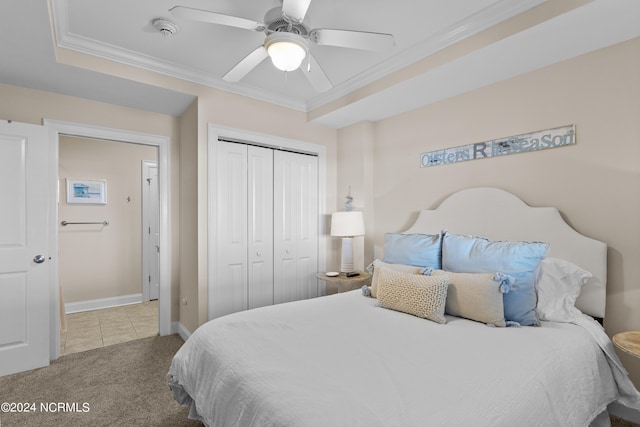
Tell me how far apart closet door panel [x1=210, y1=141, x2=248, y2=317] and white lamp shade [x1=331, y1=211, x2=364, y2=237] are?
938 mm

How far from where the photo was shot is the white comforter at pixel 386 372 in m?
1.08

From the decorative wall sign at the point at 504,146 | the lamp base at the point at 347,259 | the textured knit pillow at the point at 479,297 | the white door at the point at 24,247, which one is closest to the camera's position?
the textured knit pillow at the point at 479,297

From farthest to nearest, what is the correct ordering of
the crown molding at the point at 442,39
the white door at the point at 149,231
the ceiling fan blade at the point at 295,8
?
the white door at the point at 149,231 < the crown molding at the point at 442,39 < the ceiling fan blade at the point at 295,8

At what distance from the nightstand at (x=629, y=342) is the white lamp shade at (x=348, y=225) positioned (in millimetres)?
2095

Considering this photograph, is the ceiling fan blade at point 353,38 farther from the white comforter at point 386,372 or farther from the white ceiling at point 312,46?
the white comforter at point 386,372

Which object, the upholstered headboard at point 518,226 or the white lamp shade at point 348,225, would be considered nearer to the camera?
the upholstered headboard at point 518,226

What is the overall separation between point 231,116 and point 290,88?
25.6 inches

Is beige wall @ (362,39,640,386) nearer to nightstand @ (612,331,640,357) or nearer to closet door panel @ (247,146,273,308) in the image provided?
nightstand @ (612,331,640,357)

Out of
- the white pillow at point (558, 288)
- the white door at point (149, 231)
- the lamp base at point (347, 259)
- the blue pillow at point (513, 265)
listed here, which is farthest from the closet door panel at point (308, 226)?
the white door at point (149, 231)

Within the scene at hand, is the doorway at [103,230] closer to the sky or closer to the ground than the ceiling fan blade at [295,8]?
closer to the ground

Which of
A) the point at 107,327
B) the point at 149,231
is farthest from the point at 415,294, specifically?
the point at 149,231

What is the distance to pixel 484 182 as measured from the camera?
2686mm

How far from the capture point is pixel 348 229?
3.36 m

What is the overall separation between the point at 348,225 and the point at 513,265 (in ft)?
5.47
